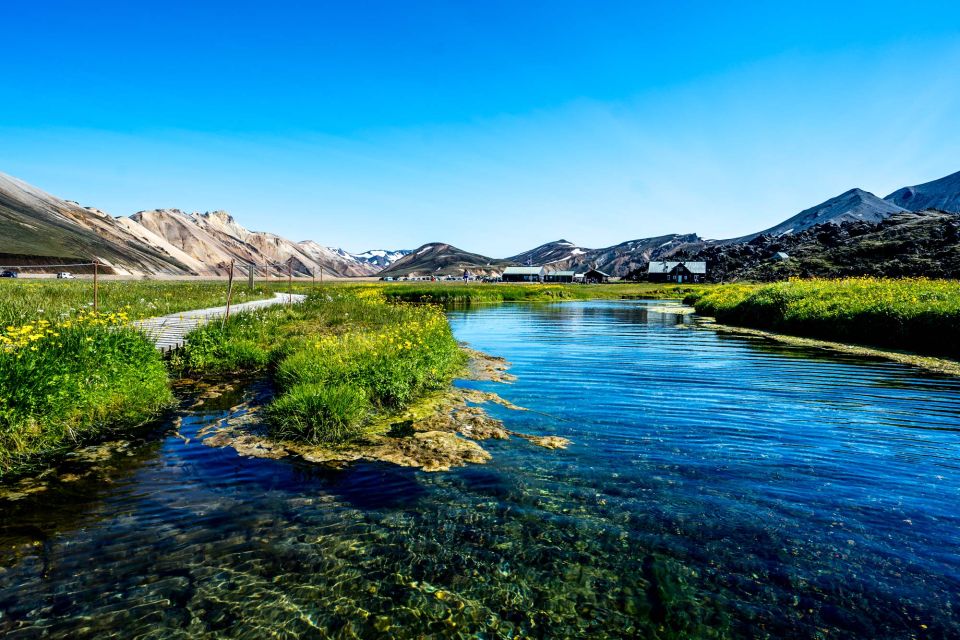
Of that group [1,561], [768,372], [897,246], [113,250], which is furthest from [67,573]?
[113,250]

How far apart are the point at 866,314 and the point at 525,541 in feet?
100

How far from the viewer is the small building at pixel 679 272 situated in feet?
540

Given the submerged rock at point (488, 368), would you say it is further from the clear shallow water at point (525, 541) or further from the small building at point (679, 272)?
the small building at point (679, 272)

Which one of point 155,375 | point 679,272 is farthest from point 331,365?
point 679,272

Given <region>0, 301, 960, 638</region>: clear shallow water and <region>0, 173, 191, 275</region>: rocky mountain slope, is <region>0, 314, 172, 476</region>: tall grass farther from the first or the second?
<region>0, 173, 191, 275</region>: rocky mountain slope

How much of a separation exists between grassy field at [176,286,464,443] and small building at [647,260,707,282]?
156374mm

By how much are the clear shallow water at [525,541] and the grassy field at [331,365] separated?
5.67 feet

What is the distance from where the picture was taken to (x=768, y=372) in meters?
21.0

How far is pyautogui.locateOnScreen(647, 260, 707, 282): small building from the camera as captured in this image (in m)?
165

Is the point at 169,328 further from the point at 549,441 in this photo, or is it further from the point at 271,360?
the point at 549,441

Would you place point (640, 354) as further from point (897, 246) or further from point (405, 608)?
point (897, 246)

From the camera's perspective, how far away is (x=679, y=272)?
167 m

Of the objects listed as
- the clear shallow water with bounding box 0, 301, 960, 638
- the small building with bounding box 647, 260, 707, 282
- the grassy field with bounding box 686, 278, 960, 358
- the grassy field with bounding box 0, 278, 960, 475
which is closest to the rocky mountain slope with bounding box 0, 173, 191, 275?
the grassy field with bounding box 0, 278, 960, 475

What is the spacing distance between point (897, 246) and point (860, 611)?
492 ft
